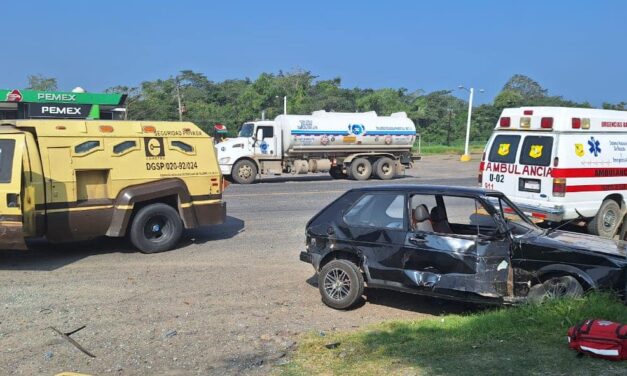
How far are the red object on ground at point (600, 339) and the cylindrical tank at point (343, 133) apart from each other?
827 inches

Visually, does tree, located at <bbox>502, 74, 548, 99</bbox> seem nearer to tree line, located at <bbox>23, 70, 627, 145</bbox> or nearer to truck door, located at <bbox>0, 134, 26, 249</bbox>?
tree line, located at <bbox>23, 70, 627, 145</bbox>

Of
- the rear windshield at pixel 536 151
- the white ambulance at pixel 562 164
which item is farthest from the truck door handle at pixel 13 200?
the rear windshield at pixel 536 151

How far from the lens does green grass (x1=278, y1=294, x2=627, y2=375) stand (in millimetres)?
4828

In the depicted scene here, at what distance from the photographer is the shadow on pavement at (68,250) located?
31.4ft

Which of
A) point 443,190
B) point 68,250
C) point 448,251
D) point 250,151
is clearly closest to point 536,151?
point 443,190

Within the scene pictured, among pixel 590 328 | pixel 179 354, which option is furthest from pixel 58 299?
pixel 590 328

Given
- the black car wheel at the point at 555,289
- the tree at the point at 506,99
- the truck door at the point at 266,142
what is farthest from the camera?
the tree at the point at 506,99

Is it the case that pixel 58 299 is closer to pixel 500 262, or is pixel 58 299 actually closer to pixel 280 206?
pixel 500 262

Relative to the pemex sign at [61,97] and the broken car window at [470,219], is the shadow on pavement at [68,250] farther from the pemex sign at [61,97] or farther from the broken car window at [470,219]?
the pemex sign at [61,97]

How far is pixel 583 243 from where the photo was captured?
6.75m

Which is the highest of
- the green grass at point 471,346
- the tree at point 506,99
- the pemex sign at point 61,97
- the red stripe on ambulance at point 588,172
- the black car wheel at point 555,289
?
the tree at point 506,99

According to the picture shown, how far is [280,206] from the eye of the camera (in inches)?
660

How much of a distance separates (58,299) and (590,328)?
6.05 m

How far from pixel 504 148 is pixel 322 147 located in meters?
15.2
